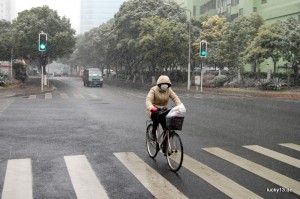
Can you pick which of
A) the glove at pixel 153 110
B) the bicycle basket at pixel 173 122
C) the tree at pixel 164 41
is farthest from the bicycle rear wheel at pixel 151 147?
the tree at pixel 164 41

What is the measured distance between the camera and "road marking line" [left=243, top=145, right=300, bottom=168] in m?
7.24

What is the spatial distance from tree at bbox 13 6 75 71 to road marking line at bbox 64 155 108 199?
32.4 meters

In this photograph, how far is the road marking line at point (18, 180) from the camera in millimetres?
5363

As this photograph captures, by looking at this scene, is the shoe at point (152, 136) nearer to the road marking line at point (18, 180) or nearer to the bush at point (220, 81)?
the road marking line at point (18, 180)

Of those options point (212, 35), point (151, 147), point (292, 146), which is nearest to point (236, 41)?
point (212, 35)

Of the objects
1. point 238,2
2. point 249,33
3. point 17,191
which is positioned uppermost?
point 238,2

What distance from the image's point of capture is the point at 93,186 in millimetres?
5742

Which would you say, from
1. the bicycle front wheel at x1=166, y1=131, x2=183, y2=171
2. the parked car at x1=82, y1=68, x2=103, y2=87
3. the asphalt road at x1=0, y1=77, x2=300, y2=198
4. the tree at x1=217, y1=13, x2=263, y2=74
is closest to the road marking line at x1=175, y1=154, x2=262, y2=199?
the asphalt road at x1=0, y1=77, x2=300, y2=198

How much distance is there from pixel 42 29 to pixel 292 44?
25.0 metres

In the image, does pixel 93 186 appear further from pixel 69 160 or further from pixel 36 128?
pixel 36 128

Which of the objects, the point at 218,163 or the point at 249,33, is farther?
the point at 249,33

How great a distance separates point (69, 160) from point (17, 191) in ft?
6.25

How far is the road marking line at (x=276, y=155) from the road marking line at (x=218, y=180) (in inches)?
66.5

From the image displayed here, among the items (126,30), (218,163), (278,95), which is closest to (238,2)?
(126,30)
